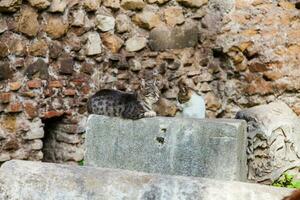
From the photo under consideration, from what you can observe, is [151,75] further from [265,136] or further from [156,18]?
[265,136]

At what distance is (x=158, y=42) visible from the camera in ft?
23.0

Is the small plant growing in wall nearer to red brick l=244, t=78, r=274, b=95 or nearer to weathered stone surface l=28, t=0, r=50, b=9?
red brick l=244, t=78, r=274, b=95

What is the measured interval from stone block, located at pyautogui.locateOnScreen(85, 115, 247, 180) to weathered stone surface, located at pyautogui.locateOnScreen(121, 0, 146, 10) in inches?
82.2

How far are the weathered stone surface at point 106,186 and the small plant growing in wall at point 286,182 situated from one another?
147 inches

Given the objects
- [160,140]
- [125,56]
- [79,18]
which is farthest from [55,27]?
[160,140]

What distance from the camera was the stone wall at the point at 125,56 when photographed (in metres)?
5.80

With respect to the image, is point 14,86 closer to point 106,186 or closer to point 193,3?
point 193,3

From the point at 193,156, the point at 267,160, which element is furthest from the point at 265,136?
the point at 193,156

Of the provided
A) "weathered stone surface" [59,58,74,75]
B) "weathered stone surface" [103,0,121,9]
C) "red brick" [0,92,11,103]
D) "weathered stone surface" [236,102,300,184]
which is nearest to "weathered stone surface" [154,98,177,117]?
"weathered stone surface" [236,102,300,184]

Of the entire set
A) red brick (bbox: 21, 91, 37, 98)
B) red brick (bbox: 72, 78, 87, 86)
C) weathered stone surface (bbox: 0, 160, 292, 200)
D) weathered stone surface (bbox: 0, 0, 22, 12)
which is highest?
weathered stone surface (bbox: 0, 160, 292, 200)

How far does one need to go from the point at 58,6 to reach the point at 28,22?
37 centimetres

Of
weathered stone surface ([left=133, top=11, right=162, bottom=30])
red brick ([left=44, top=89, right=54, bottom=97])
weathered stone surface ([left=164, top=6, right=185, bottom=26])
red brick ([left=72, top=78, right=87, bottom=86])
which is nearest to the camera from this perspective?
red brick ([left=44, top=89, right=54, bottom=97])

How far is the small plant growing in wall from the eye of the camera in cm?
616

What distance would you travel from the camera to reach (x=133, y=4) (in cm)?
682
